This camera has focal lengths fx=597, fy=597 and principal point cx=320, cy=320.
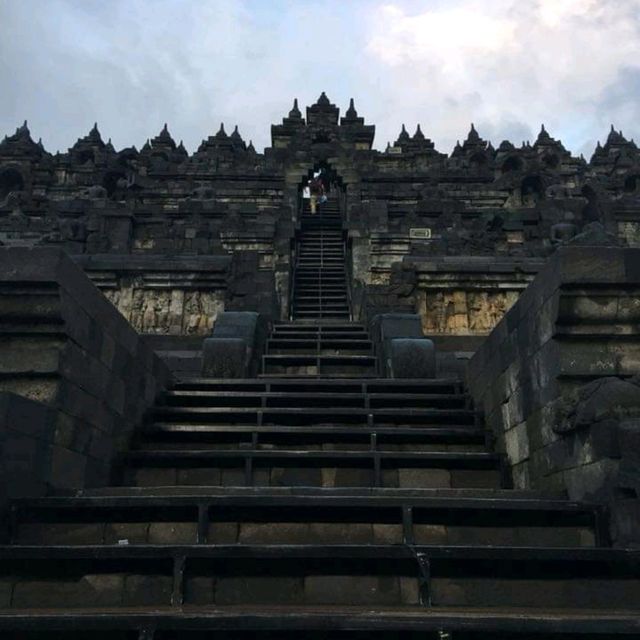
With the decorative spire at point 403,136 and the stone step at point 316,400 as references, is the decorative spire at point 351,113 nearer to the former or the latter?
the decorative spire at point 403,136

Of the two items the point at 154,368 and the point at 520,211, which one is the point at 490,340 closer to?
the point at 154,368

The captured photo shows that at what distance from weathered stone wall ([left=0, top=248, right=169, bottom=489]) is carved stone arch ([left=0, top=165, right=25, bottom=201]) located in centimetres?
4003

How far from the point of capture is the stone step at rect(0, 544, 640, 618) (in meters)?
3.89

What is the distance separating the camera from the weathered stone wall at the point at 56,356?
5.12 meters

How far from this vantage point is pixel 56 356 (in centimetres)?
520

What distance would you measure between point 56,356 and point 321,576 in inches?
116

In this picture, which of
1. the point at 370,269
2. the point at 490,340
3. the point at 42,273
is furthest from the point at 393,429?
the point at 370,269

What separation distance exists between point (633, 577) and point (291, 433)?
358cm

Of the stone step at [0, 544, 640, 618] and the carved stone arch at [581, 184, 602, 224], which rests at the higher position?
the carved stone arch at [581, 184, 602, 224]

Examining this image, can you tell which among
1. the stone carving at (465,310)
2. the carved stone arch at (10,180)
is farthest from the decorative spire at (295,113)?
the stone carving at (465,310)

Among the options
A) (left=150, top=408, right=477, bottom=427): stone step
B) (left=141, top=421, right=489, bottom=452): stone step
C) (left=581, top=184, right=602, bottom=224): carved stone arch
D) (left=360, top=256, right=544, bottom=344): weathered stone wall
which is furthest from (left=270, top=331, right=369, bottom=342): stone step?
(left=581, top=184, right=602, bottom=224): carved stone arch

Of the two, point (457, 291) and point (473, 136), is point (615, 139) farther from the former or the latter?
point (457, 291)

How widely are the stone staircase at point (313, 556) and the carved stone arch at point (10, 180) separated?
40.5 metres

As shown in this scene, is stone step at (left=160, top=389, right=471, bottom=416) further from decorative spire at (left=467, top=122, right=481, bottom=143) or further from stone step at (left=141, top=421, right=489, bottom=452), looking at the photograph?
decorative spire at (left=467, top=122, right=481, bottom=143)
